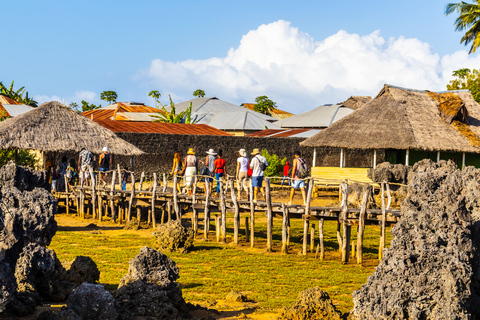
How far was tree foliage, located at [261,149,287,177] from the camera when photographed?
30.4m

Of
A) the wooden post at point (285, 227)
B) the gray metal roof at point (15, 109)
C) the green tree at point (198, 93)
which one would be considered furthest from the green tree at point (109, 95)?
the wooden post at point (285, 227)

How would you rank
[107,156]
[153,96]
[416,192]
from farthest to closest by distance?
[153,96]
[107,156]
[416,192]

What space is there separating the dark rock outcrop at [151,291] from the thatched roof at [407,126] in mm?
18543

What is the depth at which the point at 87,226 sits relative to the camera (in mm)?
18219

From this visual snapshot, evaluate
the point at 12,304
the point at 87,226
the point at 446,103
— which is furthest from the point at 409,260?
the point at 446,103

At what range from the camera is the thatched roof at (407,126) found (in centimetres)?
2570

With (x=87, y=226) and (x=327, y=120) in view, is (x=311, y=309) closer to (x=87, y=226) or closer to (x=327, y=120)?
(x=87, y=226)

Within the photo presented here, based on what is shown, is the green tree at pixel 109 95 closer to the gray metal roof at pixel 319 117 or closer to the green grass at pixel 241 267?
the gray metal roof at pixel 319 117

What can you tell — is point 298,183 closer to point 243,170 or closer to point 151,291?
point 243,170

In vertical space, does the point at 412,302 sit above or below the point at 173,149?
below

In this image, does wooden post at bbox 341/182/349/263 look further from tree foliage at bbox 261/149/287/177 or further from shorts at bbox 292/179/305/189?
tree foliage at bbox 261/149/287/177

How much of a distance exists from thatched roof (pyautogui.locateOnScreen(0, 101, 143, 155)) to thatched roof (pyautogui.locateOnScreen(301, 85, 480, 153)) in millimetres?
9605

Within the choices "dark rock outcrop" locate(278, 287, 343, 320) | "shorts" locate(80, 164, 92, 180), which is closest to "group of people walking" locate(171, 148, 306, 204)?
"shorts" locate(80, 164, 92, 180)

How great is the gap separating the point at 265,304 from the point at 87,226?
33.3ft
